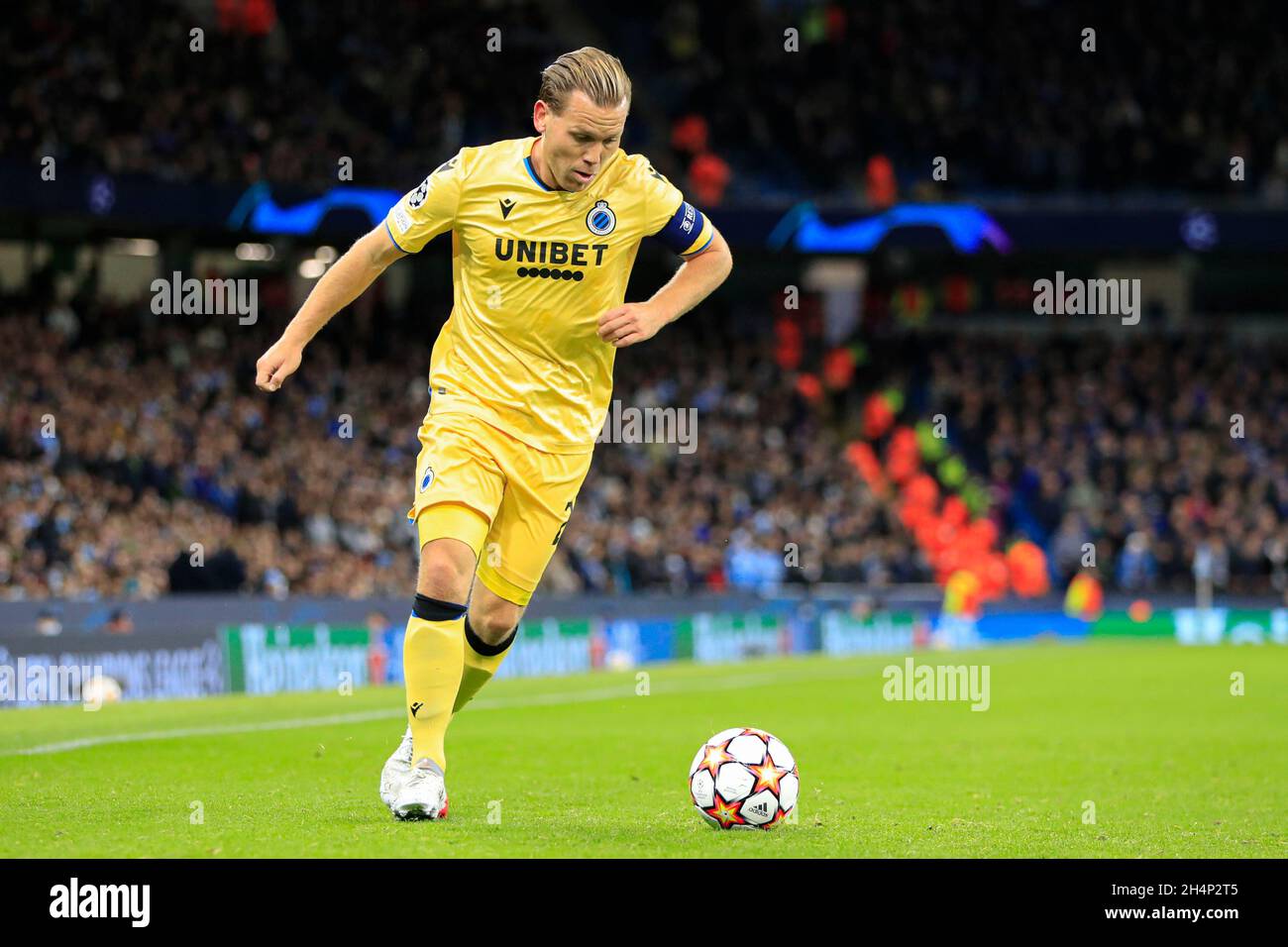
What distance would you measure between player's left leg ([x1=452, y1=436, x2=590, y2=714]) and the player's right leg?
307 millimetres

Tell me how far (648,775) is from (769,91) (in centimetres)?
3004

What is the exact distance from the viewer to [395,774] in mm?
7715

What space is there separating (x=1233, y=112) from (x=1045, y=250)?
5.40 metres

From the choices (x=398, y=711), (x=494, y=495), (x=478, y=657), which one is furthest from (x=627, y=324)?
(x=398, y=711)

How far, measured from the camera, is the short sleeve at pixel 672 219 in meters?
8.07

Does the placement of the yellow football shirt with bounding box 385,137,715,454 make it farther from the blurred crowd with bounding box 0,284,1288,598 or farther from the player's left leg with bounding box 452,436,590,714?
the blurred crowd with bounding box 0,284,1288,598

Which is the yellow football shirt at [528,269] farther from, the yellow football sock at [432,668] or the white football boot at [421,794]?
the white football boot at [421,794]

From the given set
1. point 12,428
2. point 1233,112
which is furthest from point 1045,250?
point 12,428

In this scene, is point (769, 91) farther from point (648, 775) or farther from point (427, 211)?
point (427, 211)

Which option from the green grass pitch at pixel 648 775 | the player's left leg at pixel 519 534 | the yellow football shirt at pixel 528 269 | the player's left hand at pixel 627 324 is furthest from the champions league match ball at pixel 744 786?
the player's left hand at pixel 627 324

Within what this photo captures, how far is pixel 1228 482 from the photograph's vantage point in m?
36.4

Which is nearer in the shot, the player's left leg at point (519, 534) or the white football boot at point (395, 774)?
the white football boot at point (395, 774)

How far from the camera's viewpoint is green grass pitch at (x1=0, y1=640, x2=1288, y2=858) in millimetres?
7227

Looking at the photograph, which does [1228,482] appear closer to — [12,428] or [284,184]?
[284,184]
